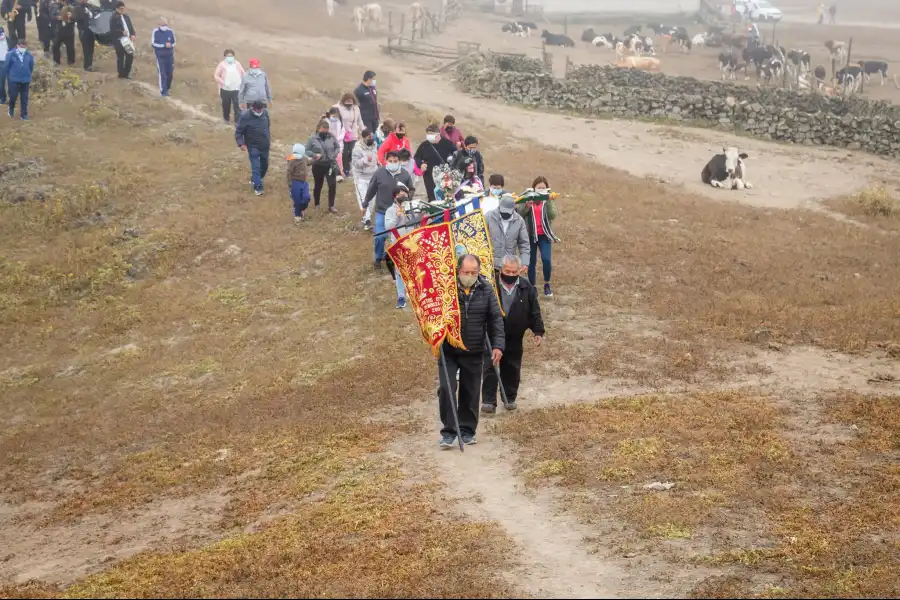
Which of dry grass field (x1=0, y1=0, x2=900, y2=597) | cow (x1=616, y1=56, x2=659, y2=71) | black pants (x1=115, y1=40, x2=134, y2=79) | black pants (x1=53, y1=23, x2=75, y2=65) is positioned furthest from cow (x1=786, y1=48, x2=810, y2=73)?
black pants (x1=53, y1=23, x2=75, y2=65)

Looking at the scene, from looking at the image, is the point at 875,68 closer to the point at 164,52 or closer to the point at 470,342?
the point at 164,52

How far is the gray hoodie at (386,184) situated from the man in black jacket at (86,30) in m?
13.6

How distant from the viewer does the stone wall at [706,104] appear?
29.3 meters

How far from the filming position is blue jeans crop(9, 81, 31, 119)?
71.9 ft

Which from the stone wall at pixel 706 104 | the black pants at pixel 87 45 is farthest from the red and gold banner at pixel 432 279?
the stone wall at pixel 706 104

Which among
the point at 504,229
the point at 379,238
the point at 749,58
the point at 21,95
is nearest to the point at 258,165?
the point at 379,238

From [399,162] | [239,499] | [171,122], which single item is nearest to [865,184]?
[399,162]

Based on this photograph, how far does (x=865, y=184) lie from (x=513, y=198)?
1565 cm

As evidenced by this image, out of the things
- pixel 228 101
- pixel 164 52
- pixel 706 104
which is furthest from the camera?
pixel 706 104

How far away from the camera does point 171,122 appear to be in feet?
77.3

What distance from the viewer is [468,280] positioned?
931cm

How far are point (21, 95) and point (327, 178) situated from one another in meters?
8.92

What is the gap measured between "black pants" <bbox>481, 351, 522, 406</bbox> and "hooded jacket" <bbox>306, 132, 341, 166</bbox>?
7.79 m

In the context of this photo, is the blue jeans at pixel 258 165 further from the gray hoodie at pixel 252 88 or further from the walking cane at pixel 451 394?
the walking cane at pixel 451 394
